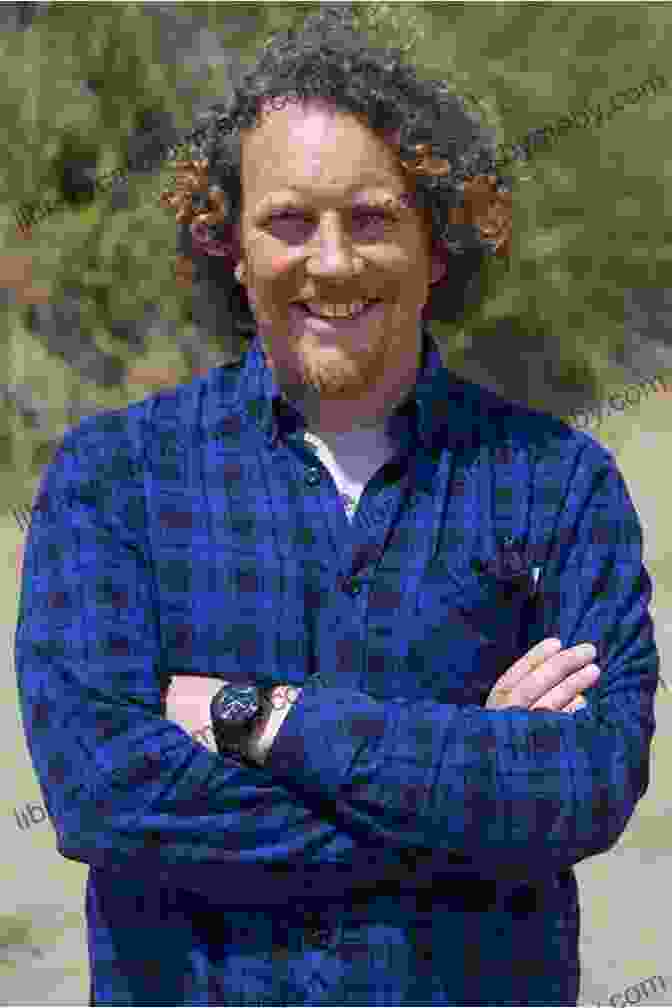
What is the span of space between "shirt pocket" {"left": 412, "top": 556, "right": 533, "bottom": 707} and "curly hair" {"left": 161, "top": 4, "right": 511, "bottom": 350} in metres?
0.45

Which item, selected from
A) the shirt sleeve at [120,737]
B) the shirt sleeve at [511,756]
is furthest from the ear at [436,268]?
the shirt sleeve at [120,737]

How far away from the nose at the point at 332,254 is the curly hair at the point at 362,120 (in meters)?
0.14

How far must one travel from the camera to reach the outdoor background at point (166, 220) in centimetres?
745

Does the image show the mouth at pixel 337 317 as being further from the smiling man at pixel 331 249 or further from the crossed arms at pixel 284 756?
the crossed arms at pixel 284 756

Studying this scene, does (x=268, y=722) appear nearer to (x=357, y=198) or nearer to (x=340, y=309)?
(x=340, y=309)

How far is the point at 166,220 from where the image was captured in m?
6.76

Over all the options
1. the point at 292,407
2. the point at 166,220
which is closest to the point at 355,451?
the point at 292,407

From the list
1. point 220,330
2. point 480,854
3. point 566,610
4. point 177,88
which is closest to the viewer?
point 480,854

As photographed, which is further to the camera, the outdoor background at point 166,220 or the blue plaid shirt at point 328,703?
the outdoor background at point 166,220

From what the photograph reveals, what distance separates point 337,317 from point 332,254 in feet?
0.27

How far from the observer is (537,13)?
309 inches

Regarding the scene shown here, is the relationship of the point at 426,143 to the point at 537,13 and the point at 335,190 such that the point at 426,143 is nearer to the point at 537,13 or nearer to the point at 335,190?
the point at 335,190

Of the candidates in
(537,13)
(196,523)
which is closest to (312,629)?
(196,523)

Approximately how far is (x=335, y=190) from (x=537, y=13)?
19.1 ft
